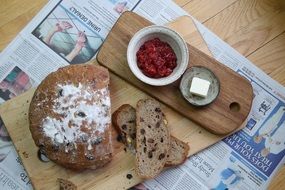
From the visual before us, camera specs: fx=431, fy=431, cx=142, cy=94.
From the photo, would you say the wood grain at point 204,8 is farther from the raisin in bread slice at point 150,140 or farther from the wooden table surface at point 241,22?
the raisin in bread slice at point 150,140

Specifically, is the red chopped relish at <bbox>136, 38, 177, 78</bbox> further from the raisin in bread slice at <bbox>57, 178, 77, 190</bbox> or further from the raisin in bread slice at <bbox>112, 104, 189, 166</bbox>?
the raisin in bread slice at <bbox>57, 178, 77, 190</bbox>

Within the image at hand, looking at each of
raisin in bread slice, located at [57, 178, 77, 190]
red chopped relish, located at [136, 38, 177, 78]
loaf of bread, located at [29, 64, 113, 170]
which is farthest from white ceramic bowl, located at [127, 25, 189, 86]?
raisin in bread slice, located at [57, 178, 77, 190]

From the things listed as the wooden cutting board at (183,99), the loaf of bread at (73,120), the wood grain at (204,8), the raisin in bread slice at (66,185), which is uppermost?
the wood grain at (204,8)

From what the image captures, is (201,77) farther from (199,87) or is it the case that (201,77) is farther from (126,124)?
(126,124)

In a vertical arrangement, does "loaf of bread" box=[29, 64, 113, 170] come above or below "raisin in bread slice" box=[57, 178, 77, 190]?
above

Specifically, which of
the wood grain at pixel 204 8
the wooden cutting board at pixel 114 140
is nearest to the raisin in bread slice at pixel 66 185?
the wooden cutting board at pixel 114 140

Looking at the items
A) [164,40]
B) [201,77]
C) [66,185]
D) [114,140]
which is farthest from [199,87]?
[66,185]
